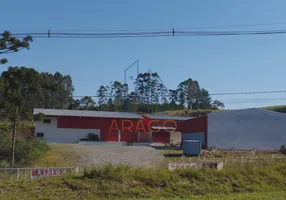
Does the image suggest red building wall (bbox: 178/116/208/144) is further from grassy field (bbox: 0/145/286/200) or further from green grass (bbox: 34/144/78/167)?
grassy field (bbox: 0/145/286/200)

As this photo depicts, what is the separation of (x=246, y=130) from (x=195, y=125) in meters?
7.10

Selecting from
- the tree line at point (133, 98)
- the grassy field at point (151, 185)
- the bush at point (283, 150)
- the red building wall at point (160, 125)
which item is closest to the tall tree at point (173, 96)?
the tree line at point (133, 98)

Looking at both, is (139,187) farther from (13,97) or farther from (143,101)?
(143,101)

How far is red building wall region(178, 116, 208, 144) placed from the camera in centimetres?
4894

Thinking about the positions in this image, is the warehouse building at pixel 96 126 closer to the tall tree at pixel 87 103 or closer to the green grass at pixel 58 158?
the green grass at pixel 58 158

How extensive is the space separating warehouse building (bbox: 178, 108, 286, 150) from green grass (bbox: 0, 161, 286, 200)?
119 ft

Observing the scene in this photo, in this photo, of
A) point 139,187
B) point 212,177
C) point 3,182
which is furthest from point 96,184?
point 212,177

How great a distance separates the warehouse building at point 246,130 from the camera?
47.0 metres

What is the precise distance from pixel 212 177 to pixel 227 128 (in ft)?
124

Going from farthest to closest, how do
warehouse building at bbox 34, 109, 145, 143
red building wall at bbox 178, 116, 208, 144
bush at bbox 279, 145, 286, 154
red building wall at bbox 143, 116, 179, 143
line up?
red building wall at bbox 143, 116, 179, 143 → warehouse building at bbox 34, 109, 145, 143 → red building wall at bbox 178, 116, 208, 144 → bush at bbox 279, 145, 286, 154

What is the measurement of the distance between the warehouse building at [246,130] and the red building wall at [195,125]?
30 centimetres

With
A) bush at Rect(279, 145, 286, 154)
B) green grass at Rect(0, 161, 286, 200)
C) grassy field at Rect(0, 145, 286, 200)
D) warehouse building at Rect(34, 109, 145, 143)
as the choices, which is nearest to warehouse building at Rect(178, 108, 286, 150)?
bush at Rect(279, 145, 286, 154)

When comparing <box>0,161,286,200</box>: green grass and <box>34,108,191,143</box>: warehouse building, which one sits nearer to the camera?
<box>0,161,286,200</box>: green grass

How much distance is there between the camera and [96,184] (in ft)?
31.3
